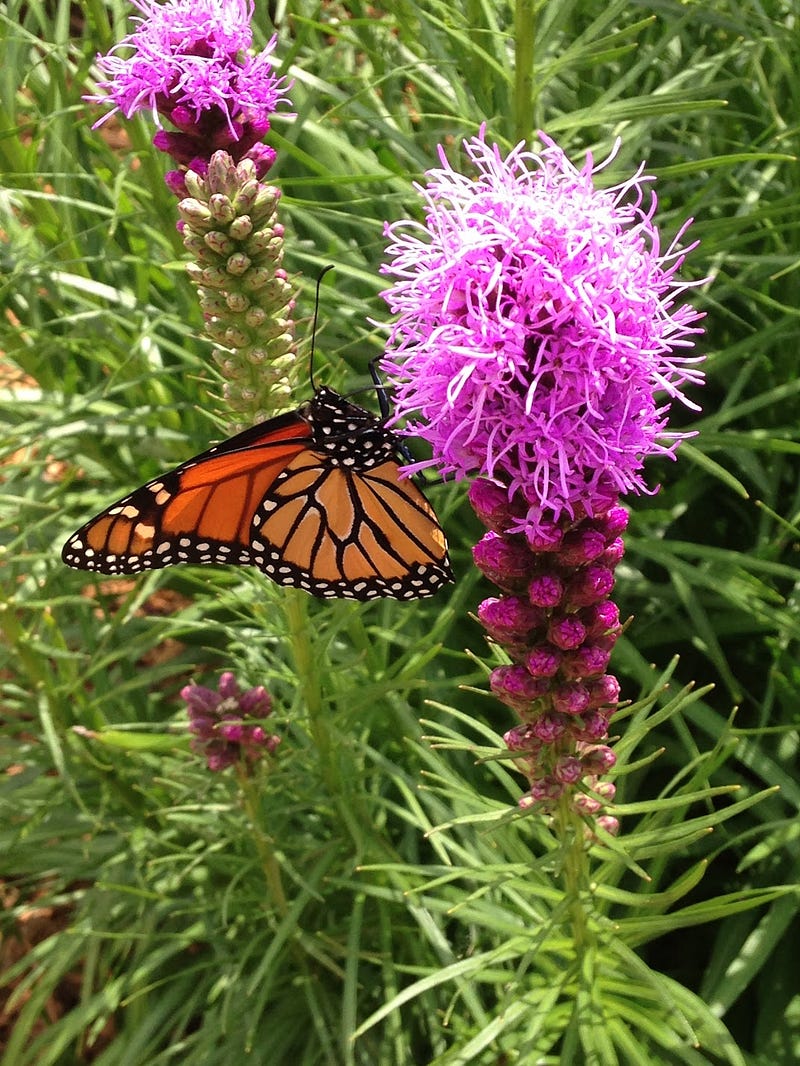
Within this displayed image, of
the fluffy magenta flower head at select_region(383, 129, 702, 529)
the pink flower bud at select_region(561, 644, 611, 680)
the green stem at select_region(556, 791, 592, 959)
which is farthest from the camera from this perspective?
the green stem at select_region(556, 791, 592, 959)

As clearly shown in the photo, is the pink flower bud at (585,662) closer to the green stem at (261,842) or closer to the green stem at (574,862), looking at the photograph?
the green stem at (574,862)

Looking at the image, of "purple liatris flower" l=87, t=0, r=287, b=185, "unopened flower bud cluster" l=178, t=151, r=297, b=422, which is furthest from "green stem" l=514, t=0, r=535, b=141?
"unopened flower bud cluster" l=178, t=151, r=297, b=422

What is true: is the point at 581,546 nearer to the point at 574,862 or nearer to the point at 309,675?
the point at 574,862

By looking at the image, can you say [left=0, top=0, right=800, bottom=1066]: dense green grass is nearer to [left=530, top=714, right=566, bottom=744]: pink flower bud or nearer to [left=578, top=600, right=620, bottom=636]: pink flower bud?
[left=530, top=714, right=566, bottom=744]: pink flower bud

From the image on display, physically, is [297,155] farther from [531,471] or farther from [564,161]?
[531,471]

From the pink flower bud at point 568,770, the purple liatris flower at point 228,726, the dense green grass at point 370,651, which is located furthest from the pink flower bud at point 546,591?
the purple liatris flower at point 228,726

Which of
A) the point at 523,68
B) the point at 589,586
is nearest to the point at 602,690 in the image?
the point at 589,586

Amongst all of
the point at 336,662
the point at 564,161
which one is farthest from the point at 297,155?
the point at 336,662
